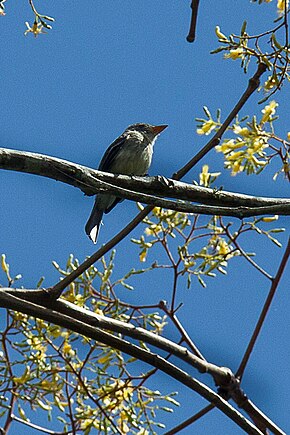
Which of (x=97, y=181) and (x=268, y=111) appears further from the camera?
(x=268, y=111)

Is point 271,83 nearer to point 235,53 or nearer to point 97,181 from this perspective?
point 235,53

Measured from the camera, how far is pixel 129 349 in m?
2.10

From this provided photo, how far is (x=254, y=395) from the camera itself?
3.29 meters

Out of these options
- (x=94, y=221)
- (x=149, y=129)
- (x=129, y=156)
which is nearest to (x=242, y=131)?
(x=94, y=221)

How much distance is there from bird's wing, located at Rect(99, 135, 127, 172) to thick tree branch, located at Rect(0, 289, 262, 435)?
2147mm

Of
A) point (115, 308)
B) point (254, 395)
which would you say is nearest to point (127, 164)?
point (254, 395)

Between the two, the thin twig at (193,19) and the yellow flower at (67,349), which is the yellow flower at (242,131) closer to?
the thin twig at (193,19)

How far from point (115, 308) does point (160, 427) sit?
407mm

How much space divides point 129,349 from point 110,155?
7.31ft

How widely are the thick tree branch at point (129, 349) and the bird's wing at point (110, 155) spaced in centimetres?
215

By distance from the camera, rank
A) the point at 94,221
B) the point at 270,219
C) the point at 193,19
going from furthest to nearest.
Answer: the point at 94,221
the point at 270,219
the point at 193,19

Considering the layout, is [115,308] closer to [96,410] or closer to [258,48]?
[96,410]

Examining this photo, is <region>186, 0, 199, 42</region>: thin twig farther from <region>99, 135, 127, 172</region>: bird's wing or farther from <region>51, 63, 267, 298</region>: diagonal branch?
<region>99, 135, 127, 172</region>: bird's wing

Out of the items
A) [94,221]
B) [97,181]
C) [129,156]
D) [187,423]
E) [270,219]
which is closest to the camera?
[97,181]
